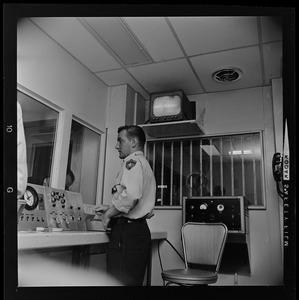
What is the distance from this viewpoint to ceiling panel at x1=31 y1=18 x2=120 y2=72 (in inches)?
45.9

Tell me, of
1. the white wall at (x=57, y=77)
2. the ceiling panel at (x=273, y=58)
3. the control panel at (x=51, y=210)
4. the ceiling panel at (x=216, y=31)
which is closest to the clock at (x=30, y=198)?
the control panel at (x=51, y=210)

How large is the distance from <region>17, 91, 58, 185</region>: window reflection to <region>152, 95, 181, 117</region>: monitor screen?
18.2 inches

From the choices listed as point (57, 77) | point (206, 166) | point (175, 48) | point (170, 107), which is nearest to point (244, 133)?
point (206, 166)

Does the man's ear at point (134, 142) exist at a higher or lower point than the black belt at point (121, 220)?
higher

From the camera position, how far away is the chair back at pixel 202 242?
1.32m

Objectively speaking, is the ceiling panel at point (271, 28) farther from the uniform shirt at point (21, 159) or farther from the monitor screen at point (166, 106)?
the uniform shirt at point (21, 159)

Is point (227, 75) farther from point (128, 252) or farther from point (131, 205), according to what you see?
point (128, 252)

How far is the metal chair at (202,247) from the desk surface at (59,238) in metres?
0.12

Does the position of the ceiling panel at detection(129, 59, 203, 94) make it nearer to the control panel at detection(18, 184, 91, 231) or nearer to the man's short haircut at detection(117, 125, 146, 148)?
the man's short haircut at detection(117, 125, 146, 148)

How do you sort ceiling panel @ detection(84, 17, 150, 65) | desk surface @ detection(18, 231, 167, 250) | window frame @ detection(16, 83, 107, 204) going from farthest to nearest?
1. window frame @ detection(16, 83, 107, 204)
2. ceiling panel @ detection(84, 17, 150, 65)
3. desk surface @ detection(18, 231, 167, 250)

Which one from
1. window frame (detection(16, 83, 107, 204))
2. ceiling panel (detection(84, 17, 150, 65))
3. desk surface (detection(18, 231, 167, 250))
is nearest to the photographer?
desk surface (detection(18, 231, 167, 250))

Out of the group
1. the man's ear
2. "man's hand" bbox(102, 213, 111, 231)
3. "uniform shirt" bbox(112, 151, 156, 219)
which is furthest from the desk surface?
the man's ear

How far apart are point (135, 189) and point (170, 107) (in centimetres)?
41

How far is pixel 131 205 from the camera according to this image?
1283mm
